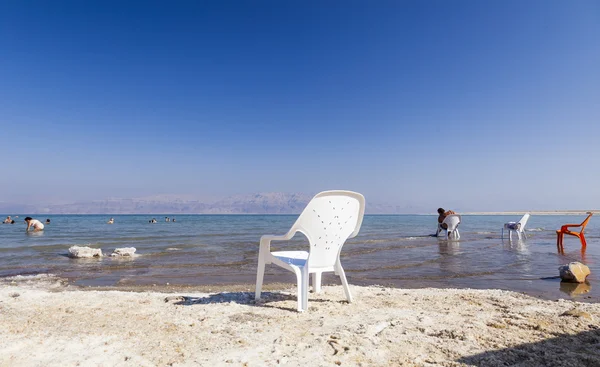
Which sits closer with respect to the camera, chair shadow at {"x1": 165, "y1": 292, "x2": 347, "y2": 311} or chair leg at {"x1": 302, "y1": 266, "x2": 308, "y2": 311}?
chair leg at {"x1": 302, "y1": 266, "x2": 308, "y2": 311}

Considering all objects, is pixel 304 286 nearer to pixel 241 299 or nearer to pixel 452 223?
pixel 241 299

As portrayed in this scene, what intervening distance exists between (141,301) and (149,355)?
2101mm

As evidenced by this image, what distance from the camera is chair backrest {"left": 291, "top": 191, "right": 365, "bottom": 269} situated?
3973 millimetres

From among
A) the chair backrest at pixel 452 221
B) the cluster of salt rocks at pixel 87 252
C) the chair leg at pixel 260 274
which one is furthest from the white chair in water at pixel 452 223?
the chair leg at pixel 260 274

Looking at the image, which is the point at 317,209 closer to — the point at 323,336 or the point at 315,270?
the point at 315,270

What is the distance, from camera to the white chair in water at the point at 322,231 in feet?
13.0

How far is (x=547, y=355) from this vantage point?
9.00 feet

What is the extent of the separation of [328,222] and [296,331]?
126cm

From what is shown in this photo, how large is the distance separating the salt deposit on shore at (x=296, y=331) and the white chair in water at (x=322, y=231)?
0.49 m

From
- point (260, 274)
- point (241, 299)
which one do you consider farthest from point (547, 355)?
point (241, 299)

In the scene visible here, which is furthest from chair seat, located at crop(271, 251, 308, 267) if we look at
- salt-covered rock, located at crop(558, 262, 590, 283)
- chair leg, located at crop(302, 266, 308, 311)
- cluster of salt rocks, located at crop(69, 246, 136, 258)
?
cluster of salt rocks, located at crop(69, 246, 136, 258)

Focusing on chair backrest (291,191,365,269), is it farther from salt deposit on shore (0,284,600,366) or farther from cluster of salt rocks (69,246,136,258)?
cluster of salt rocks (69,246,136,258)

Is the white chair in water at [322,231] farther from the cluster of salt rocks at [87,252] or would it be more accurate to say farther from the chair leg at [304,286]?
the cluster of salt rocks at [87,252]

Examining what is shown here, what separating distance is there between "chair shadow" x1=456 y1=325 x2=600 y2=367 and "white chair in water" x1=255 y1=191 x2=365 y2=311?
70.1 inches
